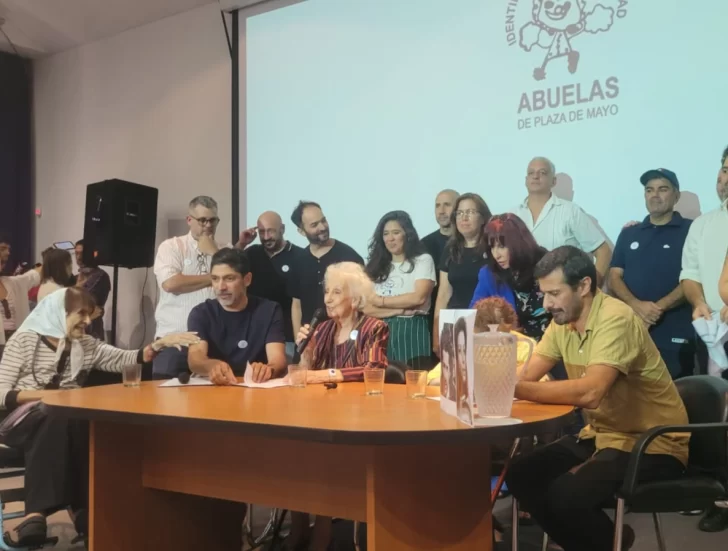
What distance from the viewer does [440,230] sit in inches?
150

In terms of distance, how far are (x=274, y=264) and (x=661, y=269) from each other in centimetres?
223

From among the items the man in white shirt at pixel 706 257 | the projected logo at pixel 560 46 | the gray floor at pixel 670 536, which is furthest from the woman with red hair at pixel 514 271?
the gray floor at pixel 670 536

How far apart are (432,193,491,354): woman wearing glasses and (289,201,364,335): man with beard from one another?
67cm

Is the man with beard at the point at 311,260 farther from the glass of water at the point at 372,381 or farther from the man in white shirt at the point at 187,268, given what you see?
the glass of water at the point at 372,381

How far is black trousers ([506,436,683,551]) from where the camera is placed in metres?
1.94

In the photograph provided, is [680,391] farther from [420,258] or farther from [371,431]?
[420,258]

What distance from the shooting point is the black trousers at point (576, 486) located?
194 cm

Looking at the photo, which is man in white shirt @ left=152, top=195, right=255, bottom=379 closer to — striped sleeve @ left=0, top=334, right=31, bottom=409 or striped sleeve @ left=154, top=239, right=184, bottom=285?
striped sleeve @ left=154, top=239, right=184, bottom=285

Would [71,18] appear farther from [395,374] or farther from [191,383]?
[395,374]

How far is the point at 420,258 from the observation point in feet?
12.7

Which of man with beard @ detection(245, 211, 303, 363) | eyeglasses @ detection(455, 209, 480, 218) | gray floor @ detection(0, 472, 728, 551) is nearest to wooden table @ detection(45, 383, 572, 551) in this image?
gray floor @ detection(0, 472, 728, 551)

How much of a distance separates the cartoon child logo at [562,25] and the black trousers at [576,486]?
6.56 feet

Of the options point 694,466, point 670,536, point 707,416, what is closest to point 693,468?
point 694,466

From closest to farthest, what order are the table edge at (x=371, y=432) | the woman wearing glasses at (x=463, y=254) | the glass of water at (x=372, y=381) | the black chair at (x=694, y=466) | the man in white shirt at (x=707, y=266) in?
the table edge at (x=371, y=432)
the black chair at (x=694, y=466)
the glass of water at (x=372, y=381)
the man in white shirt at (x=707, y=266)
the woman wearing glasses at (x=463, y=254)
